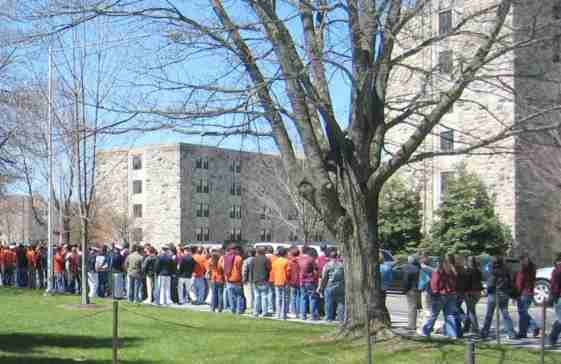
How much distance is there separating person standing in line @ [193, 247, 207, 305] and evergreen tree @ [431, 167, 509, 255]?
15.8 m

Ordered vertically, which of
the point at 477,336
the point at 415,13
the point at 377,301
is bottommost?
the point at 477,336

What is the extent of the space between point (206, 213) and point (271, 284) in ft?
156

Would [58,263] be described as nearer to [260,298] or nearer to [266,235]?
[260,298]

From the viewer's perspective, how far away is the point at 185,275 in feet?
Answer: 72.4

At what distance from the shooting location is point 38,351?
1222 cm

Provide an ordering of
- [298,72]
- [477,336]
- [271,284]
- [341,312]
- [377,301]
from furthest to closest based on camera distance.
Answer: [271,284], [341,312], [477,336], [377,301], [298,72]

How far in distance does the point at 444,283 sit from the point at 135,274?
1080 centimetres

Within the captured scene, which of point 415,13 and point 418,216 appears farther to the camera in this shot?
point 418,216

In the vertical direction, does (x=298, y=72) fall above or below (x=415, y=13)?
below

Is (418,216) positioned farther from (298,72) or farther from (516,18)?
(298,72)

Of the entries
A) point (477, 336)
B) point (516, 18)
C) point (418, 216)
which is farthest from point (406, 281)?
point (418, 216)

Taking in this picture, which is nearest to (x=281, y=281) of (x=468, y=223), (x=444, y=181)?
(x=468, y=223)

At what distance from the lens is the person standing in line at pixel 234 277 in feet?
63.3

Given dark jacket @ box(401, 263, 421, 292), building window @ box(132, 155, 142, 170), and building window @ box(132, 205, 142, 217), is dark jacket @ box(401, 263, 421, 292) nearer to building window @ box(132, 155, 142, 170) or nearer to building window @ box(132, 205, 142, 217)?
building window @ box(132, 155, 142, 170)
